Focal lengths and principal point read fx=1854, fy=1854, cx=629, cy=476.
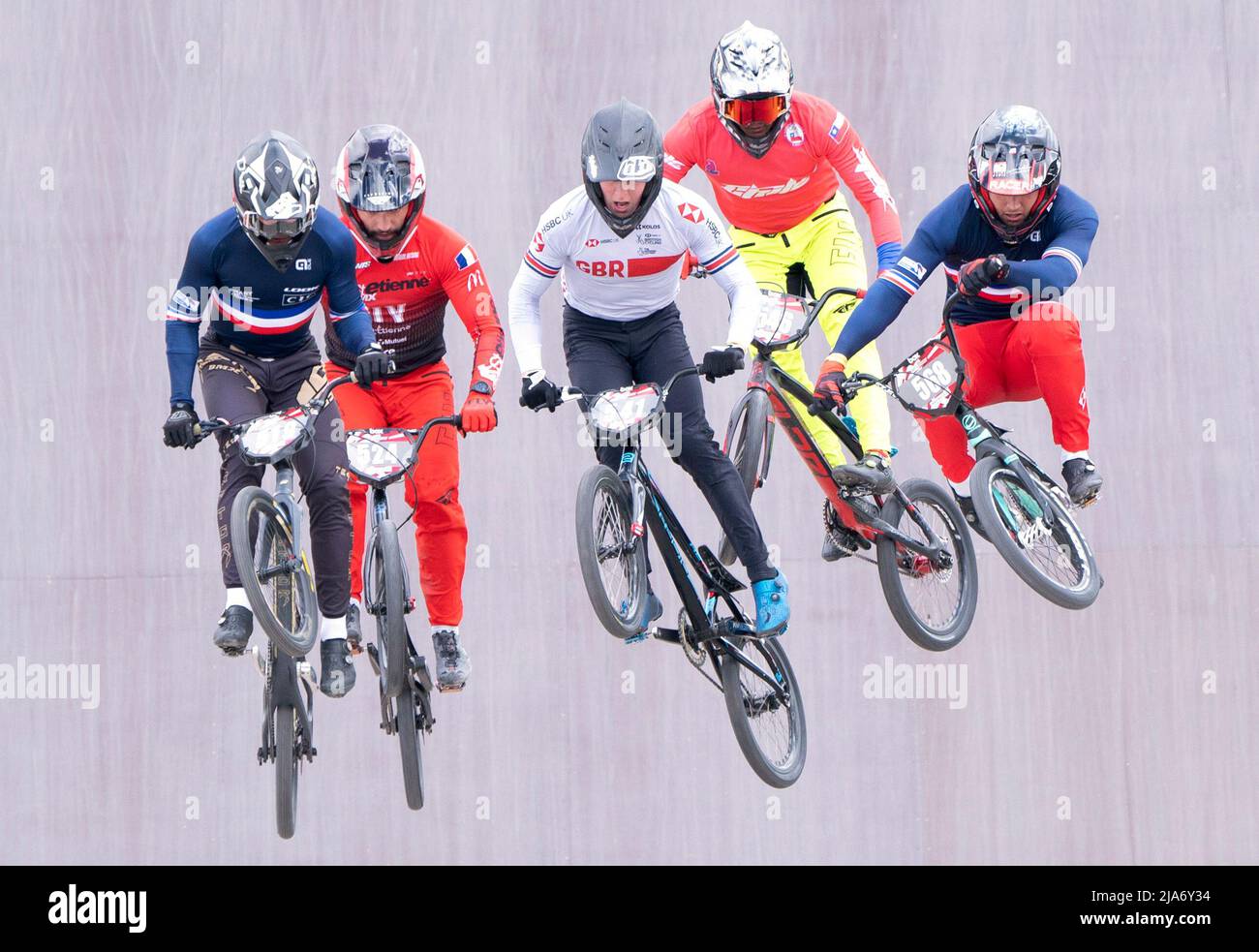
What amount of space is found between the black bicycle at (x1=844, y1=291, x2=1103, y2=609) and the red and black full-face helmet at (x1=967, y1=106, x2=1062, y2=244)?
17.6 inches

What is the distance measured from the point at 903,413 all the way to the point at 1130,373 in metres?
1.17

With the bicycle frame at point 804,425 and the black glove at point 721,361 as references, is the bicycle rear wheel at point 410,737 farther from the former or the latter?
the bicycle frame at point 804,425

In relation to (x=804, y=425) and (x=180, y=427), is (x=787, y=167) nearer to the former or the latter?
(x=804, y=425)

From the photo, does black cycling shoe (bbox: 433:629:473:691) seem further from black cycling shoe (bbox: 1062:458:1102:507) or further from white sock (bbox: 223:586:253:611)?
black cycling shoe (bbox: 1062:458:1102:507)

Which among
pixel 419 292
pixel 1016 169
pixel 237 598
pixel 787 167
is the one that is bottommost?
pixel 237 598

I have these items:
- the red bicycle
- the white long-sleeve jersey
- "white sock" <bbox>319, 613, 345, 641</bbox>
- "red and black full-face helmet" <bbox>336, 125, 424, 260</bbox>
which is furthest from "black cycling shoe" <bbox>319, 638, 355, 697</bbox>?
the red bicycle

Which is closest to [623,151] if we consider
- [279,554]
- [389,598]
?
[389,598]

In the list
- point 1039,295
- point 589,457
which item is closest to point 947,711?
point 589,457

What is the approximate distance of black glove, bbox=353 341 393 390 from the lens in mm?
6430

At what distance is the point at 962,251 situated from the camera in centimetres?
708

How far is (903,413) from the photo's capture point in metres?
9.48

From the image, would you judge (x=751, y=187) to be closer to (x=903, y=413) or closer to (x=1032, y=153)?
(x=1032, y=153)

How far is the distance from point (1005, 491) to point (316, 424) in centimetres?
255

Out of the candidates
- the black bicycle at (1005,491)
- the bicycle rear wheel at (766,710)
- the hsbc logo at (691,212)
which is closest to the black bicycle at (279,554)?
the hsbc logo at (691,212)
